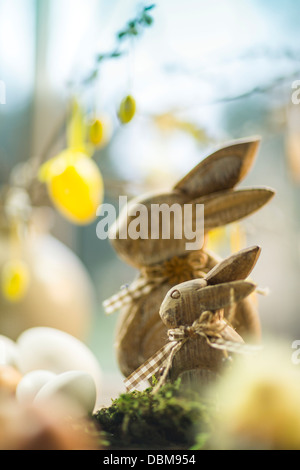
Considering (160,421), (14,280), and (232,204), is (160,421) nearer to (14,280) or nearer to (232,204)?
(232,204)

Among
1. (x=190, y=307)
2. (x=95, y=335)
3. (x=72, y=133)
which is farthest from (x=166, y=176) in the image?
(x=190, y=307)

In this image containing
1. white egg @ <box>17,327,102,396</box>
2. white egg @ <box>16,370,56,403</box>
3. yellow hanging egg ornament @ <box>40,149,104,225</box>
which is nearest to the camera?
white egg @ <box>16,370,56,403</box>

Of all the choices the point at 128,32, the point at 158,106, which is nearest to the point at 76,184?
the point at 158,106

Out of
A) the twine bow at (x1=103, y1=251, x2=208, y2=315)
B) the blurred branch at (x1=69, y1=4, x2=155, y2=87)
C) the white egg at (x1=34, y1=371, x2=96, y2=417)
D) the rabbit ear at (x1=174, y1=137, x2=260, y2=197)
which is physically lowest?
the white egg at (x1=34, y1=371, x2=96, y2=417)

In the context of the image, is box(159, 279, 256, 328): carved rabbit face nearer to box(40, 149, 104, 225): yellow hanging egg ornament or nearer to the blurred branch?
the blurred branch

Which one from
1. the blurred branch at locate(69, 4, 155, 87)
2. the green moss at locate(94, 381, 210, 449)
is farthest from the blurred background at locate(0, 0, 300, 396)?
the green moss at locate(94, 381, 210, 449)

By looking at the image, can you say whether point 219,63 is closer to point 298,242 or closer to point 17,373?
point 298,242
